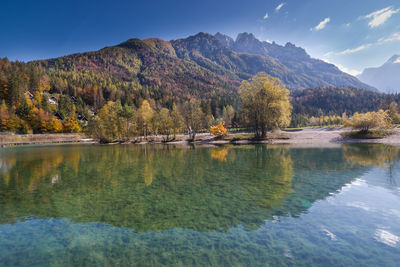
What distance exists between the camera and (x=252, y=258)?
636cm

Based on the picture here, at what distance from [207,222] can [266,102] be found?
5180 centimetres

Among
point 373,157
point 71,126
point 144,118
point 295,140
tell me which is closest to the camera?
point 373,157

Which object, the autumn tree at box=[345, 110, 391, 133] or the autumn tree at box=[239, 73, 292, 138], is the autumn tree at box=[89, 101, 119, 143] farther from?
the autumn tree at box=[345, 110, 391, 133]

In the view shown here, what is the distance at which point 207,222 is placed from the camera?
9156mm

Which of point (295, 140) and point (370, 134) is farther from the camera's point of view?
point (295, 140)

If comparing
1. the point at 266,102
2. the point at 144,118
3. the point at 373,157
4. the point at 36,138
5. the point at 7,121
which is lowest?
the point at 373,157

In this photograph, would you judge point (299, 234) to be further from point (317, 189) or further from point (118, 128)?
point (118, 128)

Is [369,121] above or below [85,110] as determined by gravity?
below

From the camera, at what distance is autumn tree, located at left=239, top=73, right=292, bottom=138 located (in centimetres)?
5321

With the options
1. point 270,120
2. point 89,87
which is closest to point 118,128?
point 270,120

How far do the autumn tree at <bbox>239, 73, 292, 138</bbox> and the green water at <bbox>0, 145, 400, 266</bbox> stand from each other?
38481 millimetres

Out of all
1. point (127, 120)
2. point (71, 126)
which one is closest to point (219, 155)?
point (127, 120)

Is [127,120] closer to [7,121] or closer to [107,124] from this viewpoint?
[107,124]

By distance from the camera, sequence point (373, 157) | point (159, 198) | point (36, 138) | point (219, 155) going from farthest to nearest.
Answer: point (36, 138), point (219, 155), point (373, 157), point (159, 198)
